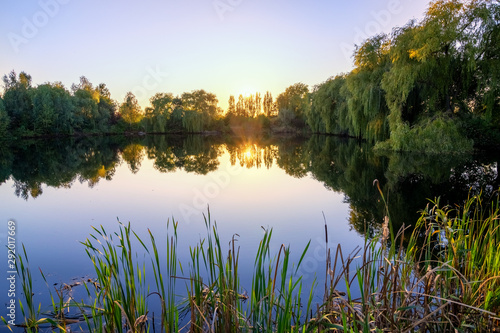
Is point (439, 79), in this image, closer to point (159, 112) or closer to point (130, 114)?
point (159, 112)

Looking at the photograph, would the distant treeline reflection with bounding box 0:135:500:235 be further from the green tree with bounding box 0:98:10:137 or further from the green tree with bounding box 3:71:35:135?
the green tree with bounding box 3:71:35:135

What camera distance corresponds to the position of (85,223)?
6.59 metres

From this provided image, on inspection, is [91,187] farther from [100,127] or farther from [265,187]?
[100,127]

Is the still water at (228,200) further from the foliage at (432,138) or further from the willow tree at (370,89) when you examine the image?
the willow tree at (370,89)

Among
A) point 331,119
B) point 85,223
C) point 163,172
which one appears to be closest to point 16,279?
point 85,223

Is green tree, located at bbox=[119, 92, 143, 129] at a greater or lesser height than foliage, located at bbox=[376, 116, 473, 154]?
greater

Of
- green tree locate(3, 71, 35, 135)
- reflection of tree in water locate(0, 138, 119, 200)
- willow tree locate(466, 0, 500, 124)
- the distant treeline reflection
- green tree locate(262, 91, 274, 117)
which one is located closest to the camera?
the distant treeline reflection

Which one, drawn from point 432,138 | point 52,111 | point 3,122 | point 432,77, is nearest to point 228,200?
point 432,138

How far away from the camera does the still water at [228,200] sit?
5.27 m

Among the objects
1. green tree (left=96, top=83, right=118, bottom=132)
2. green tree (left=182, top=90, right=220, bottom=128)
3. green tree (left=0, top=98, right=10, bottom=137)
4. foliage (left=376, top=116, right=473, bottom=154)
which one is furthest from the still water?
green tree (left=182, top=90, right=220, bottom=128)

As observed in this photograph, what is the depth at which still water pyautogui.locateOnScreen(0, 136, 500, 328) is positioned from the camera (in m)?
5.27

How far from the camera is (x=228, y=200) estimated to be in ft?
28.5

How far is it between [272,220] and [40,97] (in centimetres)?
3797

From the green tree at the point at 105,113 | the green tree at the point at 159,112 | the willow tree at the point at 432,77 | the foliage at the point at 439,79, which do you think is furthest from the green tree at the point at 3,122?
the willow tree at the point at 432,77
